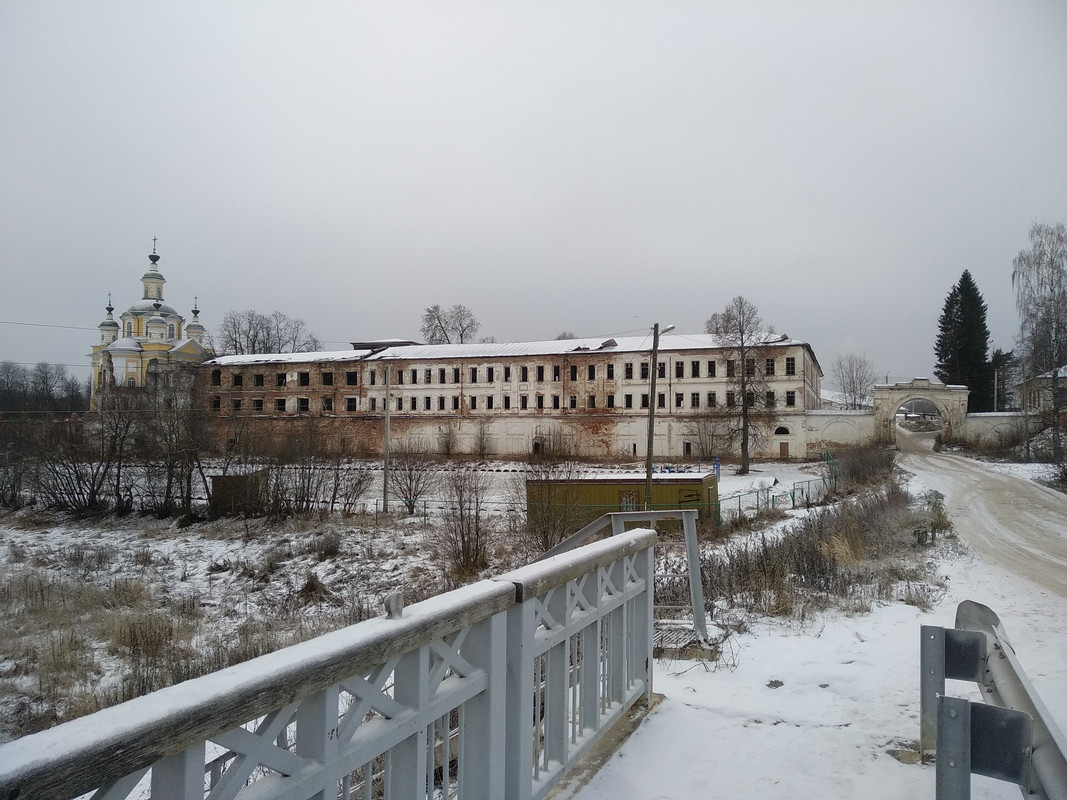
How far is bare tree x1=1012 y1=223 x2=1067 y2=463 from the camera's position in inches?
1400

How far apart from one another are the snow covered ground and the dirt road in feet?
17.8

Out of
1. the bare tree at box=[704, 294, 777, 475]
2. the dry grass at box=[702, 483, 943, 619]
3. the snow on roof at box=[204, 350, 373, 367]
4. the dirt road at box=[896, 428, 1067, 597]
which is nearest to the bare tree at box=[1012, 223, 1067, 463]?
the dirt road at box=[896, 428, 1067, 597]

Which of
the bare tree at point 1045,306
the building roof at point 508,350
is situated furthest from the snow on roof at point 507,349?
the bare tree at point 1045,306

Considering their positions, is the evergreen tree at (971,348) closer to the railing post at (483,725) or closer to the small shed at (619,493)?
the small shed at (619,493)

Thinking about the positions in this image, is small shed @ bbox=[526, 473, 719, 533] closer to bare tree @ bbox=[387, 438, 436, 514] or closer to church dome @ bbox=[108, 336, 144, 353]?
bare tree @ bbox=[387, 438, 436, 514]

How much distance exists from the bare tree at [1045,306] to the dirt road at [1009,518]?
6425 mm

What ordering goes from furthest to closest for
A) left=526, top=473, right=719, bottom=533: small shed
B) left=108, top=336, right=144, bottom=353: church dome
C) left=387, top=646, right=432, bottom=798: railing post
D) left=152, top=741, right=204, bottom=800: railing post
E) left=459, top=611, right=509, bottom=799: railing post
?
1. left=108, top=336, right=144, bottom=353: church dome
2. left=526, top=473, right=719, bottom=533: small shed
3. left=459, top=611, right=509, bottom=799: railing post
4. left=387, top=646, right=432, bottom=798: railing post
5. left=152, top=741, right=204, bottom=800: railing post

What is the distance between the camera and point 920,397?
5197cm

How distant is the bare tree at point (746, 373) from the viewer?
49.8m

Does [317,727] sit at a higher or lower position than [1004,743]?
higher

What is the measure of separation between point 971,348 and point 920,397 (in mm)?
17836

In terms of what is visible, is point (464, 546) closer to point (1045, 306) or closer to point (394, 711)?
point (394, 711)

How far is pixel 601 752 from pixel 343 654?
2.60m

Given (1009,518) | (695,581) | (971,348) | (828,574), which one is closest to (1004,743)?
(695,581)
